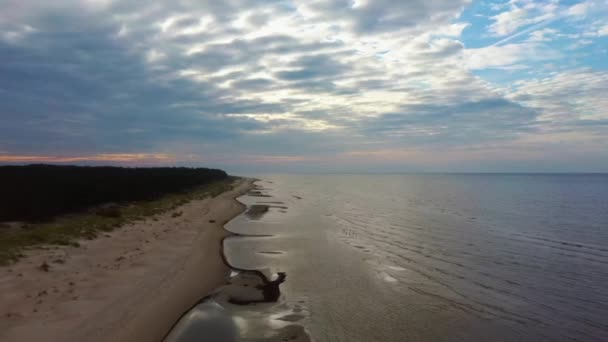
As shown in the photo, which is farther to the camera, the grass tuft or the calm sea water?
the grass tuft

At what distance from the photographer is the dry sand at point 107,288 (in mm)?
8438

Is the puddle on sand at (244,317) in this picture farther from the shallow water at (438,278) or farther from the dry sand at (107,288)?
the dry sand at (107,288)

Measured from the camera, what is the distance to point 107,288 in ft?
36.9

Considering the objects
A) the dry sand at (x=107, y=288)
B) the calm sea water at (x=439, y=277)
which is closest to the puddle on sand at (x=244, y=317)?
the calm sea water at (x=439, y=277)

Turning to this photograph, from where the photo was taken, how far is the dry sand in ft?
27.7

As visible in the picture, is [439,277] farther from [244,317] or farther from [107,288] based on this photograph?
[107,288]

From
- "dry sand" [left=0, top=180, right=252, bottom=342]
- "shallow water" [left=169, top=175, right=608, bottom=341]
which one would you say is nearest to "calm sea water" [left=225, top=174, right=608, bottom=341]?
"shallow water" [left=169, top=175, right=608, bottom=341]

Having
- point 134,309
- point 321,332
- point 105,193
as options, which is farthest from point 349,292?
point 105,193

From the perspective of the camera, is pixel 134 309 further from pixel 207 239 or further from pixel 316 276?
pixel 207 239

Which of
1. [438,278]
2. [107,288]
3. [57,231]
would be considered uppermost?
[57,231]

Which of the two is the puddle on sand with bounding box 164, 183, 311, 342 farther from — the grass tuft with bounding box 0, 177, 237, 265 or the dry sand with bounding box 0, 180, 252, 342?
the grass tuft with bounding box 0, 177, 237, 265

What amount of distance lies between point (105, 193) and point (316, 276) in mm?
29970

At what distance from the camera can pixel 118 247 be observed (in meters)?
16.9

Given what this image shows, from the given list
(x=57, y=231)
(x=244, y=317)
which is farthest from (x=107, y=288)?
(x=57, y=231)
